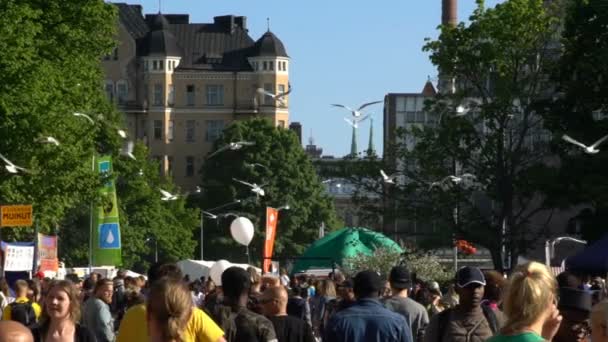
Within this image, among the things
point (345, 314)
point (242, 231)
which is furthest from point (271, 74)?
point (345, 314)

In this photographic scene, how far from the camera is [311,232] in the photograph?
128375 mm

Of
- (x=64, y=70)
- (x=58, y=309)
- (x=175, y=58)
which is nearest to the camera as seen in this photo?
(x=58, y=309)

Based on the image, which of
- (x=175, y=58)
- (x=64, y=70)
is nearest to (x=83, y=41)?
(x=64, y=70)

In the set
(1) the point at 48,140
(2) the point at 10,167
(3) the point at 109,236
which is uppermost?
(1) the point at 48,140

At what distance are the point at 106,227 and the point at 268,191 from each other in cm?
7786

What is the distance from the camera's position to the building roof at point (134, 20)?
17438cm

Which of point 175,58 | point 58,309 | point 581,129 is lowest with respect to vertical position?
point 58,309

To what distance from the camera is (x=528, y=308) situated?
8.25m

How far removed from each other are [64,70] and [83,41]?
218cm

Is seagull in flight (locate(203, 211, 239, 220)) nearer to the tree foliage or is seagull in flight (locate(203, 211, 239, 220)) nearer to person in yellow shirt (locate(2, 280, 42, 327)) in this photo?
the tree foliage

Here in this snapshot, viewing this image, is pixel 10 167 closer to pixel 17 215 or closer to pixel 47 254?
pixel 47 254

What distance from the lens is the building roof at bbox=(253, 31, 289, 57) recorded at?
17500cm

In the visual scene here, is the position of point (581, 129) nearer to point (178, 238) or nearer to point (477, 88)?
point (477, 88)

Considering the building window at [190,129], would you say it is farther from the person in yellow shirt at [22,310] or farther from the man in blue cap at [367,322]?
the man in blue cap at [367,322]
